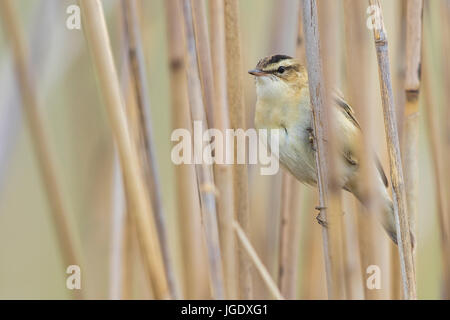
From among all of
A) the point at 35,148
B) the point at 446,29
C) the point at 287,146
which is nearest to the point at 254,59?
the point at 287,146

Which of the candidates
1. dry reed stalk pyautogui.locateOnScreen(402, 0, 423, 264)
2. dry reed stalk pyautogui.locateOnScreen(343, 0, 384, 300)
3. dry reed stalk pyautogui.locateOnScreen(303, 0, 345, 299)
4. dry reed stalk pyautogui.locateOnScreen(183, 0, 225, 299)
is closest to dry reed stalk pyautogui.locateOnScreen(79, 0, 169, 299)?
dry reed stalk pyautogui.locateOnScreen(183, 0, 225, 299)

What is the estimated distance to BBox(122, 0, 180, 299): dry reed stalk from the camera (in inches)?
57.9

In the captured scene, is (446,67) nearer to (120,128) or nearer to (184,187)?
(184,187)

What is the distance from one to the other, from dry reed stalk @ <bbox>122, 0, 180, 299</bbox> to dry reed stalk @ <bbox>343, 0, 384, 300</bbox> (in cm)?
53

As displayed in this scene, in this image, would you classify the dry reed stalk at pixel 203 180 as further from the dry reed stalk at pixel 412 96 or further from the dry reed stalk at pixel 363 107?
the dry reed stalk at pixel 412 96

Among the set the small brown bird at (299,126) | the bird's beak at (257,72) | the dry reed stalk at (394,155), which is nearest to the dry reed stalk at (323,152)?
the dry reed stalk at (394,155)

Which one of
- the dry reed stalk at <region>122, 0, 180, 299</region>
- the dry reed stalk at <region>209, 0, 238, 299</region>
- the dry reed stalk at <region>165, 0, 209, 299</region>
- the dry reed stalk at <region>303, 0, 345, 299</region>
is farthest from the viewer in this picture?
the dry reed stalk at <region>165, 0, 209, 299</region>

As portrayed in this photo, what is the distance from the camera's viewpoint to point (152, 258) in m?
1.34

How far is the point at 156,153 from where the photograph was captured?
1.94 metres

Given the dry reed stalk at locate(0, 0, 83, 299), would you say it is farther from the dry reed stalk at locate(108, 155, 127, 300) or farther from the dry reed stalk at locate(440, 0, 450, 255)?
the dry reed stalk at locate(440, 0, 450, 255)

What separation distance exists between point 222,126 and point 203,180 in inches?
5.3

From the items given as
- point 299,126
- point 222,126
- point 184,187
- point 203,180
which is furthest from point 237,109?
point 184,187

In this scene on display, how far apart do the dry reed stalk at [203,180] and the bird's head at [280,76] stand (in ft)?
1.20

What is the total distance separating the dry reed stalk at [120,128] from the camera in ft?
3.89
